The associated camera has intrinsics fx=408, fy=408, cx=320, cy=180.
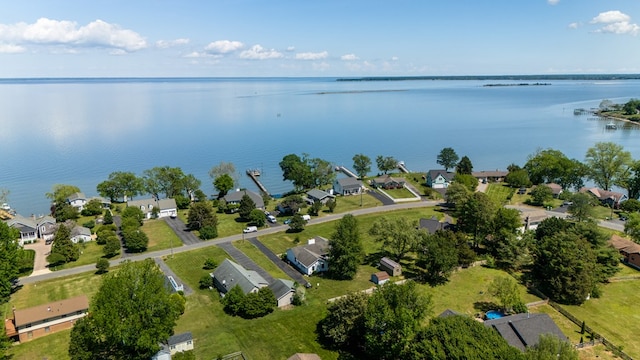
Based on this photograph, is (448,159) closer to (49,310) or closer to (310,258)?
(310,258)

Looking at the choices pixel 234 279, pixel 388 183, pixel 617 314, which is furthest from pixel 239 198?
pixel 617 314

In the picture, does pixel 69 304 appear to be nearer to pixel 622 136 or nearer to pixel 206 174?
pixel 206 174

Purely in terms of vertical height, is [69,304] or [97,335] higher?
[97,335]

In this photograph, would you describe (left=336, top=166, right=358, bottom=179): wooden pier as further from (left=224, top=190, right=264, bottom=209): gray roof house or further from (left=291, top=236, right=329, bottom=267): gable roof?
(left=291, top=236, right=329, bottom=267): gable roof

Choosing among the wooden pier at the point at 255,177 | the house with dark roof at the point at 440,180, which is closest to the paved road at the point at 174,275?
the wooden pier at the point at 255,177

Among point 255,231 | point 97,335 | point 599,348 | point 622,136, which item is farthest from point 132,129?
point 622,136

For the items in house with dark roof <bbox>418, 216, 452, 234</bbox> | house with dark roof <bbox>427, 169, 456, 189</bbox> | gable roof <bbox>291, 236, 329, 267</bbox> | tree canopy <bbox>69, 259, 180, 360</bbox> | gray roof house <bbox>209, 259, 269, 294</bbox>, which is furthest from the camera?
house with dark roof <bbox>427, 169, 456, 189</bbox>

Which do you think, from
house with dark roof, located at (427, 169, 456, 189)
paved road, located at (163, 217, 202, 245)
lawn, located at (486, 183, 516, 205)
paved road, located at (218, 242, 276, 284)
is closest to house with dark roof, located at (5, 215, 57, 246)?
paved road, located at (163, 217, 202, 245)
